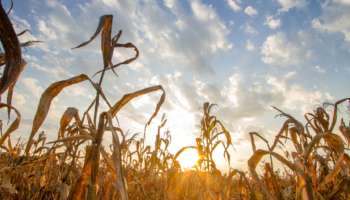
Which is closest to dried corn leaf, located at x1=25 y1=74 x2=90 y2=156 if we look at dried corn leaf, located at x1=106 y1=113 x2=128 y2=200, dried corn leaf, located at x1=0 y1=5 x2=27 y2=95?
dried corn leaf, located at x1=0 y1=5 x2=27 y2=95

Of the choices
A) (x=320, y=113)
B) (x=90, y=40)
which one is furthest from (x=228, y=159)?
(x=90, y=40)

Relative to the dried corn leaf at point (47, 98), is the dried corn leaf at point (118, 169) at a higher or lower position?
lower

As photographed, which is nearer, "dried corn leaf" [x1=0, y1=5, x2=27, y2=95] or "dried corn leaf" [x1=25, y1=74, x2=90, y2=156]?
"dried corn leaf" [x1=0, y1=5, x2=27, y2=95]

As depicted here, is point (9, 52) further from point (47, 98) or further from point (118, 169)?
point (118, 169)

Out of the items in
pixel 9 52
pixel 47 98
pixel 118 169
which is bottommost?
pixel 118 169

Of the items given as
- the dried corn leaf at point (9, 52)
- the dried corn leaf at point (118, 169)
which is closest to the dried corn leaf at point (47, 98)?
the dried corn leaf at point (9, 52)

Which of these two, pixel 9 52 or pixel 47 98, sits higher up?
pixel 9 52

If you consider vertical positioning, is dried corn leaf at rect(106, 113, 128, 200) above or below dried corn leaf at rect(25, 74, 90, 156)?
below

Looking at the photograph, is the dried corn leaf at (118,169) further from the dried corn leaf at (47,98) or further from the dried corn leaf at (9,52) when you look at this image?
the dried corn leaf at (9,52)

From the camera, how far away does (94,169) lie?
0.75 m

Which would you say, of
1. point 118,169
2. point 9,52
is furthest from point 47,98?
point 118,169

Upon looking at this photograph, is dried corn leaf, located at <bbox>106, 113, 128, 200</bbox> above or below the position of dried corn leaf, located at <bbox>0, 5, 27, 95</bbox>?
below

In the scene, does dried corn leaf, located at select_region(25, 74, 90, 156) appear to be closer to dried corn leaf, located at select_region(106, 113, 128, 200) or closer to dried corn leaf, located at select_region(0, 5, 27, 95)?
dried corn leaf, located at select_region(0, 5, 27, 95)

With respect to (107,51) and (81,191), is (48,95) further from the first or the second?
(81,191)
